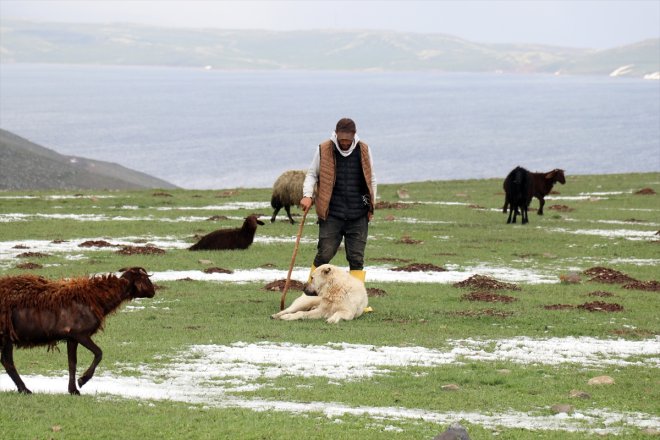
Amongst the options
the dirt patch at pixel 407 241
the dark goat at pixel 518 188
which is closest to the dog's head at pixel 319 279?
the dirt patch at pixel 407 241

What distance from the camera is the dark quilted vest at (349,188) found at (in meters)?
17.0

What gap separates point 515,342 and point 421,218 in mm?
22329

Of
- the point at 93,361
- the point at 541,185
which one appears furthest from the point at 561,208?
the point at 93,361

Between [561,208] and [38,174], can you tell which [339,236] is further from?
[38,174]

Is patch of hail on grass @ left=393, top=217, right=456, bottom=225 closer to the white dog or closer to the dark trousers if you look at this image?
the dark trousers

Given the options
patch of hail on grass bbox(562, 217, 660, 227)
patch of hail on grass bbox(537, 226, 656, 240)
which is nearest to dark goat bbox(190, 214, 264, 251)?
patch of hail on grass bbox(537, 226, 656, 240)

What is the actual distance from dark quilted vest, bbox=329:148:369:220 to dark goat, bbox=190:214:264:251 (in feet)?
35.1

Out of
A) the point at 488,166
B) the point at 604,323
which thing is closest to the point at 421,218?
the point at 604,323

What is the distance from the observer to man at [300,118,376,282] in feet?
55.5

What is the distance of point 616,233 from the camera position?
3338cm

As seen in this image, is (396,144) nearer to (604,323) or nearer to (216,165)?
(216,165)

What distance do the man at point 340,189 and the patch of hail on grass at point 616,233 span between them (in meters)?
17.1

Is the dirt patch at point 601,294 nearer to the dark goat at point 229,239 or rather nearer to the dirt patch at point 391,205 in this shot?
the dark goat at point 229,239

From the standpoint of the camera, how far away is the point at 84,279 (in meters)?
11.3
